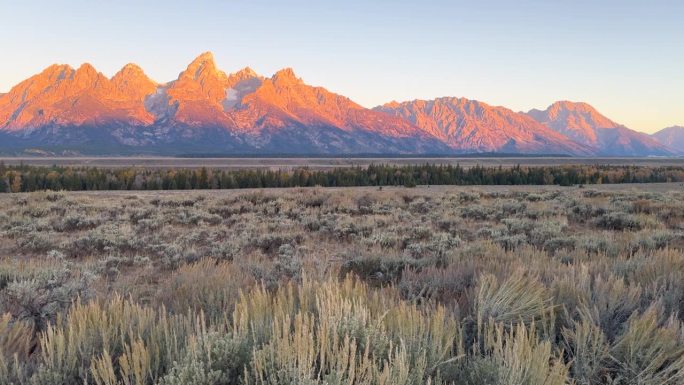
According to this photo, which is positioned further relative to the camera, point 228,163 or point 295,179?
point 228,163

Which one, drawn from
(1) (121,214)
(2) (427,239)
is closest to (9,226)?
(1) (121,214)

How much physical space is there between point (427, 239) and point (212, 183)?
3359 centimetres

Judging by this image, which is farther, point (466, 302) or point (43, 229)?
point (43, 229)

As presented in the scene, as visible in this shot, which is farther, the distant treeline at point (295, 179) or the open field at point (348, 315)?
the distant treeline at point (295, 179)

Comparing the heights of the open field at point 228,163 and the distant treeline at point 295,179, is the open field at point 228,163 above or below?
above

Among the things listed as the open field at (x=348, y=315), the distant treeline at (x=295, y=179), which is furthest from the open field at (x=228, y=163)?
the open field at (x=348, y=315)

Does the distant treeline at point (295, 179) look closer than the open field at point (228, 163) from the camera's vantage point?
Yes

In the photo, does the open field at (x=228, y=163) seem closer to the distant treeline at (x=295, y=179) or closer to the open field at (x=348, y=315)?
the distant treeline at (x=295, y=179)

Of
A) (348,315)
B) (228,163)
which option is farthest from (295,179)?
(228,163)

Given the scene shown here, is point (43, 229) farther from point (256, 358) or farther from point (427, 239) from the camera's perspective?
point (256, 358)

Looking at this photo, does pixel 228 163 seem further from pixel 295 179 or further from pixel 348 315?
pixel 348 315

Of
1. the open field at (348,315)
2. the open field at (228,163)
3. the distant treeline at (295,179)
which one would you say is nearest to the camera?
the open field at (348,315)

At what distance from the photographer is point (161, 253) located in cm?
1188

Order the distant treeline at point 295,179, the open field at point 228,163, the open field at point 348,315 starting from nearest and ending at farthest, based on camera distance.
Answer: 1. the open field at point 348,315
2. the distant treeline at point 295,179
3. the open field at point 228,163
